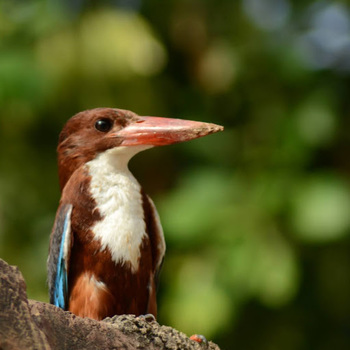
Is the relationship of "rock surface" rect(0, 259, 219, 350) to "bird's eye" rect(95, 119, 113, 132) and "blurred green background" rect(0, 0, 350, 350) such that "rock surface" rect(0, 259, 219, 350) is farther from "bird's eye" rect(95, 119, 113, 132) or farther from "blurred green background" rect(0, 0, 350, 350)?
"blurred green background" rect(0, 0, 350, 350)

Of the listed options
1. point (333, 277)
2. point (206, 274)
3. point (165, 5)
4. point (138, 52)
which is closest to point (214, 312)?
point (206, 274)

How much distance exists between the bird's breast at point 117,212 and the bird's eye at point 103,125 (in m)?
0.16

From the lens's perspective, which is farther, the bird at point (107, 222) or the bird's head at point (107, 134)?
the bird's head at point (107, 134)

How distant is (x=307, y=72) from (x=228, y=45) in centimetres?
99

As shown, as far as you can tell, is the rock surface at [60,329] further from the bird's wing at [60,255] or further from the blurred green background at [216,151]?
the blurred green background at [216,151]

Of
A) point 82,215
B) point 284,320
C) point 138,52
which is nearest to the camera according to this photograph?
point 82,215

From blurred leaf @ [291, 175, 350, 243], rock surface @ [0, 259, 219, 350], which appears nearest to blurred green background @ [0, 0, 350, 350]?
blurred leaf @ [291, 175, 350, 243]

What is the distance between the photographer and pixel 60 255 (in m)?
4.05

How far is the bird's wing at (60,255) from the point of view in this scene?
4020mm

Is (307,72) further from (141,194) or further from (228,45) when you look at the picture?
(141,194)

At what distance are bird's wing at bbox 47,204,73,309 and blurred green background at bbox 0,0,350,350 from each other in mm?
3583

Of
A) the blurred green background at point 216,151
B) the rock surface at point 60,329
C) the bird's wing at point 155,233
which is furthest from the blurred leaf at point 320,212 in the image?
the rock surface at point 60,329

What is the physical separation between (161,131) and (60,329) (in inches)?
57.3

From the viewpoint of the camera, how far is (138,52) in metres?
8.27
